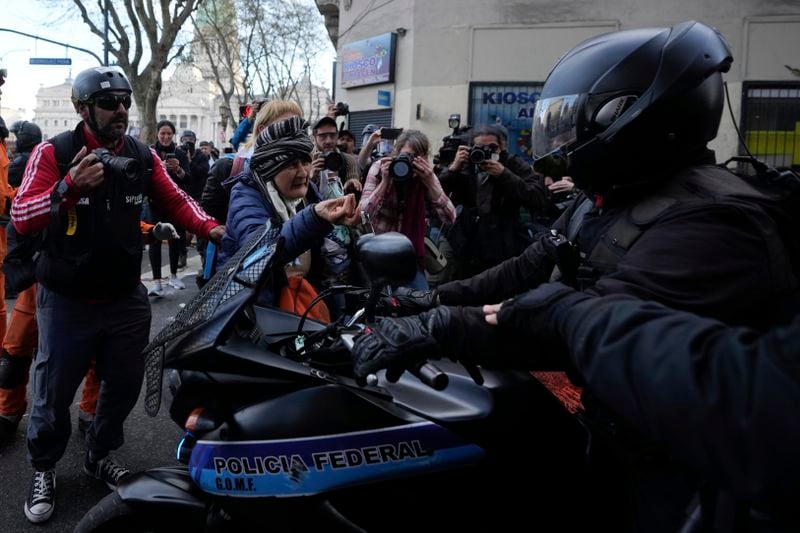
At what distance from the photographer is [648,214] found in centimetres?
145

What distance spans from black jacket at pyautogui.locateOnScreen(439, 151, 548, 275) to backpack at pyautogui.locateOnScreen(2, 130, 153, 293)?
2526 mm

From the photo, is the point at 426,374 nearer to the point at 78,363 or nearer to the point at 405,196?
the point at 78,363

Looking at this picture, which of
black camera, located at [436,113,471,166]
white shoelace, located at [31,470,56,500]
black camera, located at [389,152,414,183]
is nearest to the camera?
white shoelace, located at [31,470,56,500]

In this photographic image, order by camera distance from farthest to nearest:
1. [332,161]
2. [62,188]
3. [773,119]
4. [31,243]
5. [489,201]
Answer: [773,119] → [489,201] → [332,161] → [31,243] → [62,188]

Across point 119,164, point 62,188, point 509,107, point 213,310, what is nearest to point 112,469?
point 62,188

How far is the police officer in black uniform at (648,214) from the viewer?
1255 millimetres

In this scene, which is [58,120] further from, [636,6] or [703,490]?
[703,490]

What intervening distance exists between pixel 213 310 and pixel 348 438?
0.44m

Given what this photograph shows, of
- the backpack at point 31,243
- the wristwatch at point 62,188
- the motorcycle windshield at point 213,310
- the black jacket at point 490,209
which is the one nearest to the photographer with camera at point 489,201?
the black jacket at point 490,209

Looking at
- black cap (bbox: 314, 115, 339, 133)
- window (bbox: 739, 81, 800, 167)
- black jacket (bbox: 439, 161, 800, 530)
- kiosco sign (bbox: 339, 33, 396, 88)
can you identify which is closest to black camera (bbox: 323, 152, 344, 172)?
black cap (bbox: 314, 115, 339, 133)

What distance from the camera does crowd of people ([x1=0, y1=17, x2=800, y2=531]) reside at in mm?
859

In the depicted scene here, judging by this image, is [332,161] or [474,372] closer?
[474,372]

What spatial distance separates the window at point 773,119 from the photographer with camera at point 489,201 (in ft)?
24.1

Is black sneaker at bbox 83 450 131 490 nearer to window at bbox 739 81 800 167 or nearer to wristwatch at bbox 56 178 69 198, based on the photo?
wristwatch at bbox 56 178 69 198
